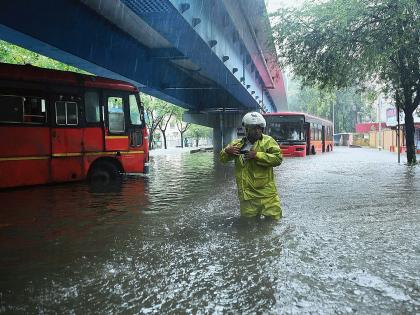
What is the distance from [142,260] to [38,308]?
4.68 feet

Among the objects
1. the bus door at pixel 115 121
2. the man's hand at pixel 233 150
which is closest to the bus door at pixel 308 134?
the bus door at pixel 115 121

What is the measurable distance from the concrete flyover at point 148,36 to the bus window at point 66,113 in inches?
53.9

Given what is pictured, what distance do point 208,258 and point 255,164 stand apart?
5.97 ft

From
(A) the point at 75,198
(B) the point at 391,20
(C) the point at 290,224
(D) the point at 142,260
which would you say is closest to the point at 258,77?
(B) the point at 391,20

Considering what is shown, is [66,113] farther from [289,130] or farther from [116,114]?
[289,130]

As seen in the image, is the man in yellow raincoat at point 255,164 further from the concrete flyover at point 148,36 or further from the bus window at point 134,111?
the bus window at point 134,111

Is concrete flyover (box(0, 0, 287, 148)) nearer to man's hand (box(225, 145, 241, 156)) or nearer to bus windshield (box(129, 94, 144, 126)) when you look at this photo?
bus windshield (box(129, 94, 144, 126))

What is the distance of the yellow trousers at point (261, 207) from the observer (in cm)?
A: 628

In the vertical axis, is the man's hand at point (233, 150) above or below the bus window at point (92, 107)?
below

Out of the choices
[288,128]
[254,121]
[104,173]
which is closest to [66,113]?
[104,173]

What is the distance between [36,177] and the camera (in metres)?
11.6

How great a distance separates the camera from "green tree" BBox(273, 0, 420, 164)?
1373 centimetres

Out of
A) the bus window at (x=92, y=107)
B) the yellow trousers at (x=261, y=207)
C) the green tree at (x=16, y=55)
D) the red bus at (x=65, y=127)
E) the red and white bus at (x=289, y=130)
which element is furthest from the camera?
the red and white bus at (x=289, y=130)

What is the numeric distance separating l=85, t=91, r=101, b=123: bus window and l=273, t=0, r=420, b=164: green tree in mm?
7742
